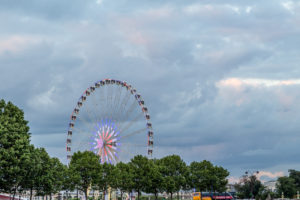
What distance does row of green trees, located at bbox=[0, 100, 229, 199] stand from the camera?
248 feet

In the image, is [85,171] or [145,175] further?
[145,175]

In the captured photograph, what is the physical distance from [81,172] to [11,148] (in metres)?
47.4

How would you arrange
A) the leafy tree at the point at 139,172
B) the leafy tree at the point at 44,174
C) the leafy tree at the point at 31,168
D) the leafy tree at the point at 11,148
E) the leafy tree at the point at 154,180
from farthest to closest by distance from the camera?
the leafy tree at the point at 139,172, the leafy tree at the point at 154,180, the leafy tree at the point at 44,174, the leafy tree at the point at 31,168, the leafy tree at the point at 11,148

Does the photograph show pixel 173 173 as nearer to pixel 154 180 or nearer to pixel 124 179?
pixel 154 180

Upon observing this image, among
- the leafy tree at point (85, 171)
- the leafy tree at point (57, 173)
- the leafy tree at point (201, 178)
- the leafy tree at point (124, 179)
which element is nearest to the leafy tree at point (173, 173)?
the leafy tree at point (201, 178)

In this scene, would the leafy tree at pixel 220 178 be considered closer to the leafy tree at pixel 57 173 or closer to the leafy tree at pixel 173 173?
the leafy tree at pixel 173 173

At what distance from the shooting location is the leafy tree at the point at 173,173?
445 feet

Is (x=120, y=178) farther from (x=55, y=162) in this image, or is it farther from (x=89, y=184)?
(x=55, y=162)

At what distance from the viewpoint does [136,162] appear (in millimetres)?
138750

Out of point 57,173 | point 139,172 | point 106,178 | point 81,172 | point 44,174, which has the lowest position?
point 44,174

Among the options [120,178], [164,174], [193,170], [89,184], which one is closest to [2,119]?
[89,184]

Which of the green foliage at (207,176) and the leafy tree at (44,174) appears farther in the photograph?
the green foliage at (207,176)

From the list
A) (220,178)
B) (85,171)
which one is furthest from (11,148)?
(220,178)

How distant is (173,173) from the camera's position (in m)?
142
